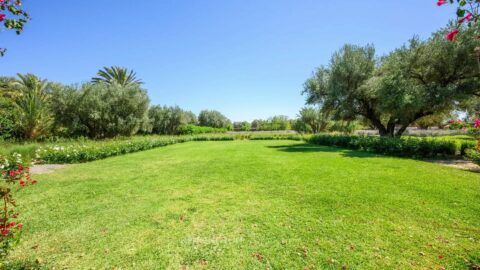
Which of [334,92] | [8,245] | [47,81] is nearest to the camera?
[8,245]

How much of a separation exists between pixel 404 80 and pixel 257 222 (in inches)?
502

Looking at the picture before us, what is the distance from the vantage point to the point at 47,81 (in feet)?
72.5

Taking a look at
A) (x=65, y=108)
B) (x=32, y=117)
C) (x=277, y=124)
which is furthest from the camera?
(x=277, y=124)

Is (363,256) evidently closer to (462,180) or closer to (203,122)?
(462,180)

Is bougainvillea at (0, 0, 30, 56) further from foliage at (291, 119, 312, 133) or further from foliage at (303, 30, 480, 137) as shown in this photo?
foliage at (291, 119, 312, 133)

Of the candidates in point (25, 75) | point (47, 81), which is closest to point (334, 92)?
point (47, 81)

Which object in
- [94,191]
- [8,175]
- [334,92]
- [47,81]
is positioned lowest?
[94,191]

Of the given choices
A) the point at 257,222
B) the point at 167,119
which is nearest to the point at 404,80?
the point at 257,222

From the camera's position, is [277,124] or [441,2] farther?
[277,124]

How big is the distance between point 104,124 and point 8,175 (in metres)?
19.0

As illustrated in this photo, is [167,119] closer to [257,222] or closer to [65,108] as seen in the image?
[65,108]

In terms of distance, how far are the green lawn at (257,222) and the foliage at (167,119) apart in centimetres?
2627

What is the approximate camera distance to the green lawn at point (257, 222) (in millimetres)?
2602

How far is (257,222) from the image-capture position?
3516 millimetres
